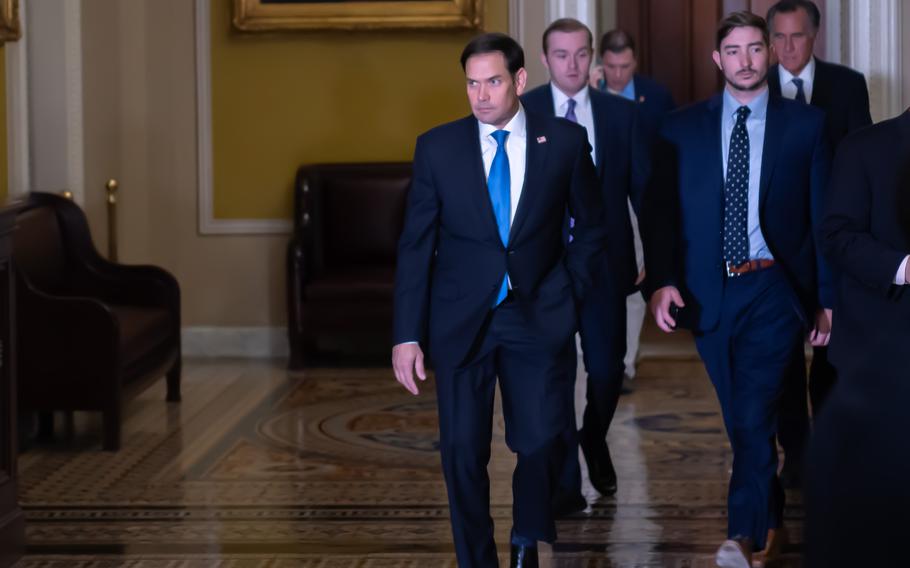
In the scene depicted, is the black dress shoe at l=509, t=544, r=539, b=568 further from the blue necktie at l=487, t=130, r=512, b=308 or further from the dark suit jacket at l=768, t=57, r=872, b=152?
the dark suit jacket at l=768, t=57, r=872, b=152

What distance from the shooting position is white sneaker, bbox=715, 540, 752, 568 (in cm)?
460

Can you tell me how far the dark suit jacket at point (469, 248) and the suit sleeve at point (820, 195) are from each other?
821 mm

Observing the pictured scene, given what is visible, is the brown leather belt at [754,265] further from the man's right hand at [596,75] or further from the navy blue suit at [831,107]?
the man's right hand at [596,75]

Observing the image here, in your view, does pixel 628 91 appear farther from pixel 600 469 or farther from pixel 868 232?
pixel 868 232

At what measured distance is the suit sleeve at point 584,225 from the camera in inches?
169

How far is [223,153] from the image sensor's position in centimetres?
948

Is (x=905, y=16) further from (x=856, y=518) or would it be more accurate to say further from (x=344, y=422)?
(x=856, y=518)

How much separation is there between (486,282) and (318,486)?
2.15 m

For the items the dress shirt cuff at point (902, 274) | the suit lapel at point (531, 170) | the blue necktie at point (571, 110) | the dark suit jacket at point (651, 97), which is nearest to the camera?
the dress shirt cuff at point (902, 274)

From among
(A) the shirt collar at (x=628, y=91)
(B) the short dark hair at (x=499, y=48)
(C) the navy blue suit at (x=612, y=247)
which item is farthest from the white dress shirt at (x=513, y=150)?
(A) the shirt collar at (x=628, y=91)

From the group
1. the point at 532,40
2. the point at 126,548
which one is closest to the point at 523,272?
the point at 126,548

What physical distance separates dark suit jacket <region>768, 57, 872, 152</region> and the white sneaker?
5.42 ft

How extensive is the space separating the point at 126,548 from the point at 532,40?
16.2 feet

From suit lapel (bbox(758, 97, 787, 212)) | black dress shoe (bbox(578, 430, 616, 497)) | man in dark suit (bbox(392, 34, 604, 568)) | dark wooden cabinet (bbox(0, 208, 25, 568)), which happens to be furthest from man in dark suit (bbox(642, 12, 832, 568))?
dark wooden cabinet (bbox(0, 208, 25, 568))
